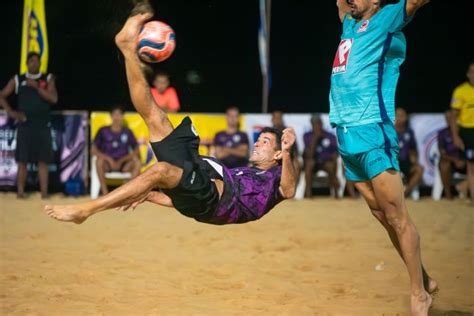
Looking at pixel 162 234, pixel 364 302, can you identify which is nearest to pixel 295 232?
pixel 162 234

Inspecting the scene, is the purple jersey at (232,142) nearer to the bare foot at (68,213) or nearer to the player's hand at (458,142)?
the player's hand at (458,142)

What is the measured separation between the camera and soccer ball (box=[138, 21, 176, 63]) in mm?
5762

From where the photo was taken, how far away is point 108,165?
40.2 ft

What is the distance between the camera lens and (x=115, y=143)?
12195mm

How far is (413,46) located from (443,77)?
0.84m

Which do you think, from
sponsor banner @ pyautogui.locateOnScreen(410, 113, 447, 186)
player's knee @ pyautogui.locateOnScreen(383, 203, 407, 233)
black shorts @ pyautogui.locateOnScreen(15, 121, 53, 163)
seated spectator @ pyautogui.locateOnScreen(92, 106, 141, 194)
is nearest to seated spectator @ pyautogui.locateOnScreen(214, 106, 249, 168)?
seated spectator @ pyautogui.locateOnScreen(92, 106, 141, 194)

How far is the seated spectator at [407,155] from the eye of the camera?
12500 millimetres

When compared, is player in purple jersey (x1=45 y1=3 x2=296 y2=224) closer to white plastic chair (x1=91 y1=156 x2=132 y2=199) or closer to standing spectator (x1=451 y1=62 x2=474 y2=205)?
standing spectator (x1=451 y1=62 x2=474 y2=205)

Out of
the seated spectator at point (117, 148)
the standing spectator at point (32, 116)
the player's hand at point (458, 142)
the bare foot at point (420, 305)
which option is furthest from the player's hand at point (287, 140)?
the standing spectator at point (32, 116)

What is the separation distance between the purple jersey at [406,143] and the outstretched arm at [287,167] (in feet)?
22.6

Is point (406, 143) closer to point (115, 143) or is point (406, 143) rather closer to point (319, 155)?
point (319, 155)

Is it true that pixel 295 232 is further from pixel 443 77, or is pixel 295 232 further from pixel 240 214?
pixel 443 77

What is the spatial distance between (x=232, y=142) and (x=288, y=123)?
108cm

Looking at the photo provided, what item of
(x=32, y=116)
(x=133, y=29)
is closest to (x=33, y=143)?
(x=32, y=116)
